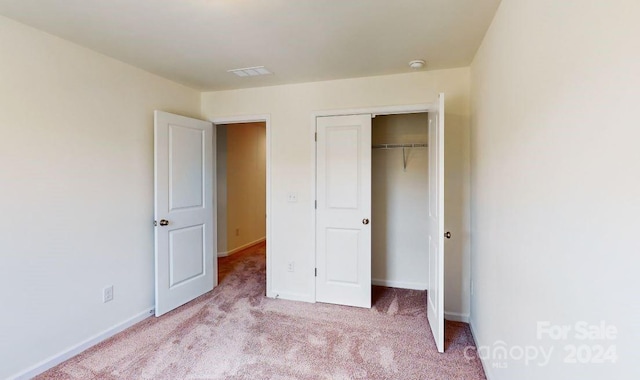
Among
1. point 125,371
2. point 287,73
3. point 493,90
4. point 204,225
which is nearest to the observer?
point 493,90

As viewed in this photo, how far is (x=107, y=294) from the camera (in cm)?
263

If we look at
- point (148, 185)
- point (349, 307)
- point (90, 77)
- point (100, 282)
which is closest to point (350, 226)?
point (349, 307)

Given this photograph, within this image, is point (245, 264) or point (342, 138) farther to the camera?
point (245, 264)

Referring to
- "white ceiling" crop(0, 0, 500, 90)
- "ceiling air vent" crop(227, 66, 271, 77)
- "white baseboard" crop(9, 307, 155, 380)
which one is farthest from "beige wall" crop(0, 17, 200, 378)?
"ceiling air vent" crop(227, 66, 271, 77)

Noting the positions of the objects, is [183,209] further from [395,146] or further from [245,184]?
[245,184]

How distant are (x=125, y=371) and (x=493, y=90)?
305 cm

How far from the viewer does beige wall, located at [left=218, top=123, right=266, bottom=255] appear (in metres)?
5.43

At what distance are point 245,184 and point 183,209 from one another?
2631 millimetres

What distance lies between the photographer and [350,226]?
3271mm

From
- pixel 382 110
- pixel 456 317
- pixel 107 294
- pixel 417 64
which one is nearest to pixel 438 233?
pixel 456 317

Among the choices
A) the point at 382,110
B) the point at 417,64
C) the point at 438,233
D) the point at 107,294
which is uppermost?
the point at 417,64

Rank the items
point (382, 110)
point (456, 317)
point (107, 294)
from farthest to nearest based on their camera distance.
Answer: point (382, 110) → point (456, 317) → point (107, 294)

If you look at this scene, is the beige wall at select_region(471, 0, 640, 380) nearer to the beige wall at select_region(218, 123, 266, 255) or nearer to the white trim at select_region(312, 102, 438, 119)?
the white trim at select_region(312, 102, 438, 119)

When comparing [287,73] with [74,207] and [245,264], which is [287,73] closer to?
[74,207]
